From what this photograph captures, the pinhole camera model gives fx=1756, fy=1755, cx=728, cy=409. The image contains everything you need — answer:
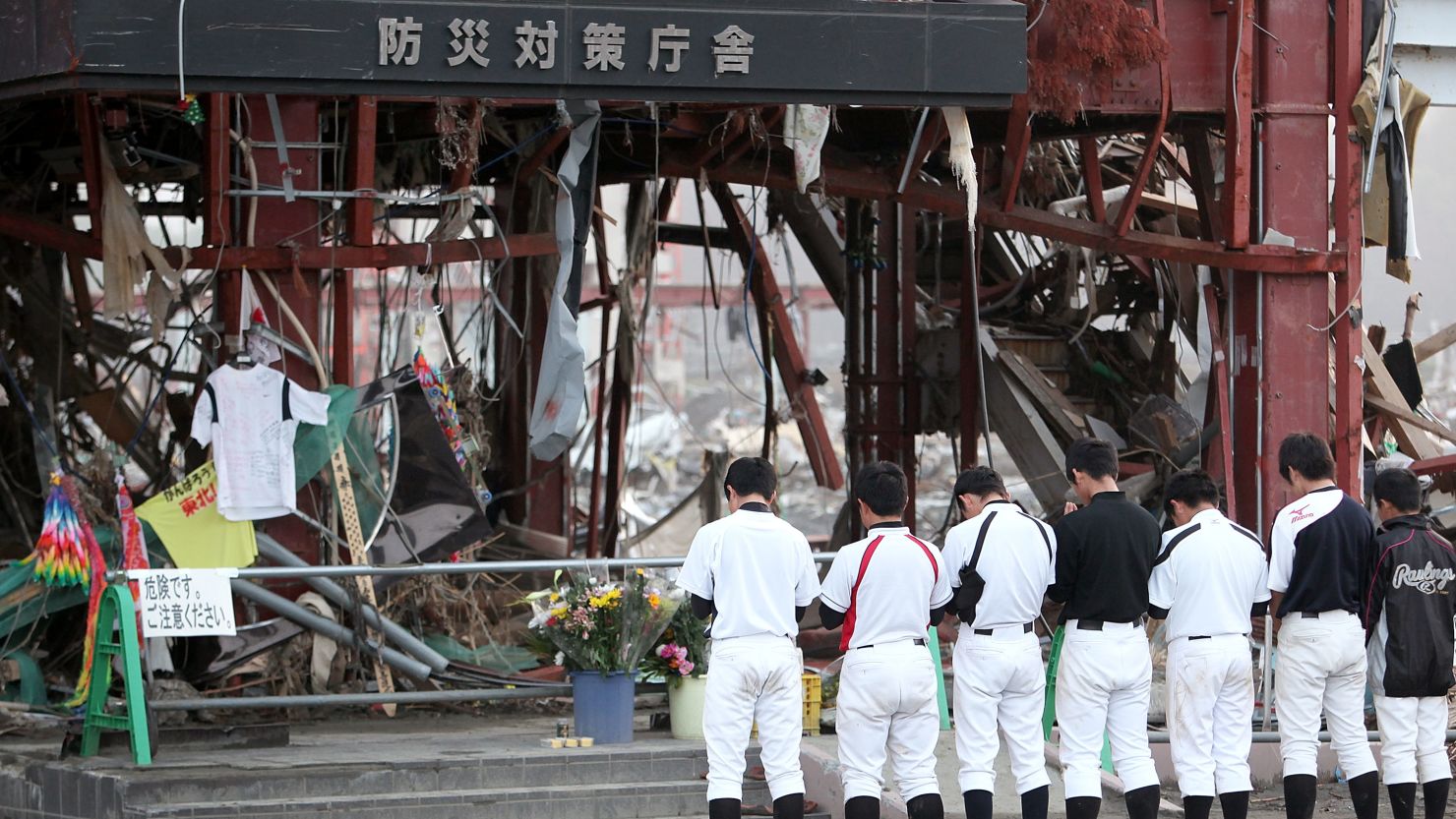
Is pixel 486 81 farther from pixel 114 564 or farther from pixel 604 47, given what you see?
pixel 114 564

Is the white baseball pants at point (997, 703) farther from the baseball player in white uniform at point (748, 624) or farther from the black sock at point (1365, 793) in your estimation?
the black sock at point (1365, 793)

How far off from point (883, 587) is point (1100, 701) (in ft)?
4.20

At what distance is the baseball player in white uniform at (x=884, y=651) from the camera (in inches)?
313

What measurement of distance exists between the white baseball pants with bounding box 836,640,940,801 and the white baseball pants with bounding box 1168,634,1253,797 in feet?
4.22

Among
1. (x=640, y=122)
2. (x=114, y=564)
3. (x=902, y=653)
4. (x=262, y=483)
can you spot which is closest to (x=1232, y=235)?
(x=640, y=122)

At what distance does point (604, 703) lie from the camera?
32.5ft

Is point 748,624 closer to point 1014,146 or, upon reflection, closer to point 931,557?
point 931,557

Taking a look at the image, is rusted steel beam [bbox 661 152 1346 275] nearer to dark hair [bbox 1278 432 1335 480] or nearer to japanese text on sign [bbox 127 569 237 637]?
dark hair [bbox 1278 432 1335 480]

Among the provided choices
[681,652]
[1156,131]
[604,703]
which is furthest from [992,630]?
[1156,131]

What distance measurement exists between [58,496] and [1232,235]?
25.0 ft

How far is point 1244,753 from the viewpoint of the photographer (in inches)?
340

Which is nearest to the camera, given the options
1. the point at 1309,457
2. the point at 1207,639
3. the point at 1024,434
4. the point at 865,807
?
the point at 865,807

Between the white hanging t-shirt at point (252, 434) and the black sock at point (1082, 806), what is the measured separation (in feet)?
17.4

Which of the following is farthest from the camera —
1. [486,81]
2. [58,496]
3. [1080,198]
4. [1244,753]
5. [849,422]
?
[849,422]
